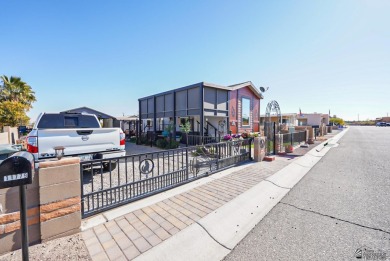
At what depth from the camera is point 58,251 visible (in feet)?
7.57

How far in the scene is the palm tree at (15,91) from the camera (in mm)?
22438

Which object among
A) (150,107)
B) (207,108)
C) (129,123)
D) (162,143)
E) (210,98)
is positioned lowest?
(162,143)

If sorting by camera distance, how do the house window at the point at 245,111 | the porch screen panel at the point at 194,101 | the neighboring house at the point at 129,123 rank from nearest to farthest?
1. the porch screen panel at the point at 194,101
2. the house window at the point at 245,111
3. the neighboring house at the point at 129,123

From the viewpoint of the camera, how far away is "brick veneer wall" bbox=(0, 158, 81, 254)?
7.29ft

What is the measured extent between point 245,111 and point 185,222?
15583 millimetres

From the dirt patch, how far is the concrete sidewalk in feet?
0.33

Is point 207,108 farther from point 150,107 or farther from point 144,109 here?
point 144,109

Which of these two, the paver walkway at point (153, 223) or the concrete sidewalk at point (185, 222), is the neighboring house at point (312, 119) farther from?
the paver walkway at point (153, 223)

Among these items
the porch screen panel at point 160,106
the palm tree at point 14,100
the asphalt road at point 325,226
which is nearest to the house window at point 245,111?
the porch screen panel at point 160,106

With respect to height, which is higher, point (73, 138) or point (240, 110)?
point (240, 110)

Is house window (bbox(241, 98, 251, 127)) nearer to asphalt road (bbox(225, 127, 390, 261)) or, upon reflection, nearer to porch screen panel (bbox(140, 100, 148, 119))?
porch screen panel (bbox(140, 100, 148, 119))

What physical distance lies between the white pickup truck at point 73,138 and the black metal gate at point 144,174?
0.42 metres

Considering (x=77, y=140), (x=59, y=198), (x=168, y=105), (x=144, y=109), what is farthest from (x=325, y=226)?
(x=144, y=109)

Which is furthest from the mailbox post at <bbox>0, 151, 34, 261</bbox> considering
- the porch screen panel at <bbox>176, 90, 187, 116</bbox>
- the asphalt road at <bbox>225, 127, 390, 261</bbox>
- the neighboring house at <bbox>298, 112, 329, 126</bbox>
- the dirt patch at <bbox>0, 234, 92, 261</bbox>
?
the neighboring house at <bbox>298, 112, 329, 126</bbox>
